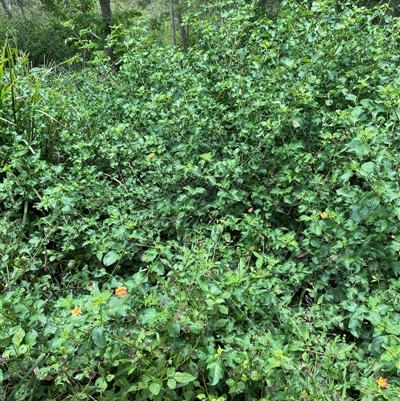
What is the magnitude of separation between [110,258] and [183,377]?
0.61 metres

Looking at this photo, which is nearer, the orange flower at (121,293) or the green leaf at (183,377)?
the green leaf at (183,377)

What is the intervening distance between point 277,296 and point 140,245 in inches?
25.6

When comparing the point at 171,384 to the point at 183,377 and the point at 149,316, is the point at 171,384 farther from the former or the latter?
the point at 149,316

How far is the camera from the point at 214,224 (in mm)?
1805

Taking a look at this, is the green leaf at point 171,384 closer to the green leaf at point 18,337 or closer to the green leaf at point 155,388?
the green leaf at point 155,388

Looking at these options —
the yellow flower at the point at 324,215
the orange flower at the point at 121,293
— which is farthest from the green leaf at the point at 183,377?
the yellow flower at the point at 324,215

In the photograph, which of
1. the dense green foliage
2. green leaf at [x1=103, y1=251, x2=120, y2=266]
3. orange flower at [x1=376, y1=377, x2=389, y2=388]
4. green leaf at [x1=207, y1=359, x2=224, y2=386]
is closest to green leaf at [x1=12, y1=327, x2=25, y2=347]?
the dense green foliage

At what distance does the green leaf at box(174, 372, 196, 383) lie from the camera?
1170 mm

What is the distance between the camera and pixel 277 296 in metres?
1.56

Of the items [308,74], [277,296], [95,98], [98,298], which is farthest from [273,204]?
[95,98]

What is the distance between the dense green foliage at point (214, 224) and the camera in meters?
1.21

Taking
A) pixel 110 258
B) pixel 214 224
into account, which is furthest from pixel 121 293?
pixel 214 224

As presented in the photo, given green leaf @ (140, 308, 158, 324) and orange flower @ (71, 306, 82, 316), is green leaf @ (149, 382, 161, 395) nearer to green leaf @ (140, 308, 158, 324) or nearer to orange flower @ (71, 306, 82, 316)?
green leaf @ (140, 308, 158, 324)

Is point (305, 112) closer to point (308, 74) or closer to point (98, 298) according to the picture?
point (308, 74)
